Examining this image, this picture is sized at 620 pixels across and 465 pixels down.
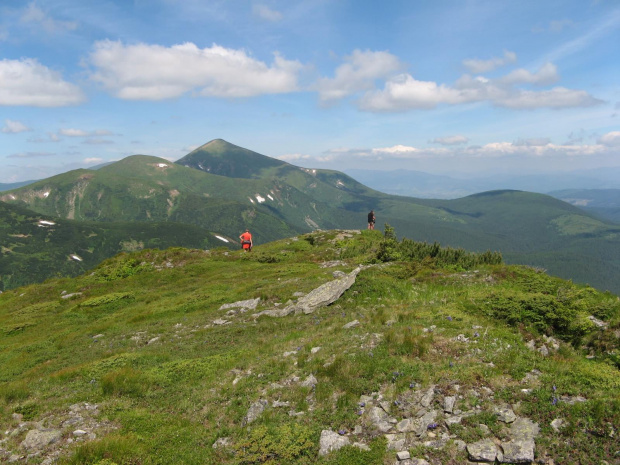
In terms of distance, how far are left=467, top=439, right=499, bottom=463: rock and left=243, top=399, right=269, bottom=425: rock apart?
5481 mm

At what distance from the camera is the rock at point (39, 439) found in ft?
28.3

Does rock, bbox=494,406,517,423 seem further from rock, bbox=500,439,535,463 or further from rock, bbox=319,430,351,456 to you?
rock, bbox=319,430,351,456

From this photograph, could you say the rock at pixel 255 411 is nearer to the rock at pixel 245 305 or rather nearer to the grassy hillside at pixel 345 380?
the grassy hillside at pixel 345 380

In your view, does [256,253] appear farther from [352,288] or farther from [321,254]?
[352,288]

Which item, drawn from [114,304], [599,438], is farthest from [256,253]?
[599,438]

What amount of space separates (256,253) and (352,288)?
78.8 ft

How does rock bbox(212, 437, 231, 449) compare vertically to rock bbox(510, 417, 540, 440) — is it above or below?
below

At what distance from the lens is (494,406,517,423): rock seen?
290 inches

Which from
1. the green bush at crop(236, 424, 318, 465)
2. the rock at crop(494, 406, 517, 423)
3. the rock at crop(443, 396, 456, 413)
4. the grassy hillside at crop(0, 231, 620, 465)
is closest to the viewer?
the rock at crop(494, 406, 517, 423)

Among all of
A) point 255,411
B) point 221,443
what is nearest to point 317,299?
point 255,411

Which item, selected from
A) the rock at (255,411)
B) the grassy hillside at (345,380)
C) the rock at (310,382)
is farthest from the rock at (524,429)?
the rock at (255,411)

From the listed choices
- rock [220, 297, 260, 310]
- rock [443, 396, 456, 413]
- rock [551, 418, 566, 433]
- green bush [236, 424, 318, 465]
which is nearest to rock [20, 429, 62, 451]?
green bush [236, 424, 318, 465]

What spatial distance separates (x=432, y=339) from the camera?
36.9 ft

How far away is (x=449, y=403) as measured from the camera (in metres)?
8.00
